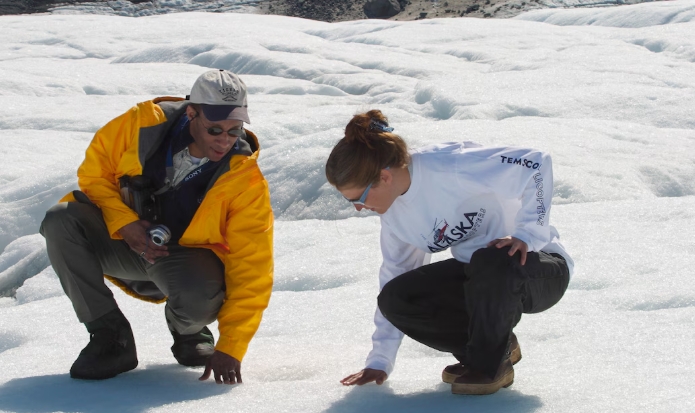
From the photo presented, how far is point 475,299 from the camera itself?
228cm

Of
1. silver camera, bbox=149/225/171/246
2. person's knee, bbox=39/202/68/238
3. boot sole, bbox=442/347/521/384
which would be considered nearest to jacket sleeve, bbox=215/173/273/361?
silver camera, bbox=149/225/171/246

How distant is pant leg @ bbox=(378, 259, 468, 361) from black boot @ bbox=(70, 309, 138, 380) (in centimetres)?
91

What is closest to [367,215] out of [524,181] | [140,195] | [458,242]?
[140,195]

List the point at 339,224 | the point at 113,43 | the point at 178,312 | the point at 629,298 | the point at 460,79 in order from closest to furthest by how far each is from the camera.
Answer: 1. the point at 178,312
2. the point at 629,298
3. the point at 339,224
4. the point at 460,79
5. the point at 113,43

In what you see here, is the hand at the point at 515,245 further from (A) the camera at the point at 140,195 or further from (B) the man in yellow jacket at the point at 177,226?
(A) the camera at the point at 140,195

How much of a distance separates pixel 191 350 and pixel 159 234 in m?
0.46

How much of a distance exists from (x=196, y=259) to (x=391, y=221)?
73 cm

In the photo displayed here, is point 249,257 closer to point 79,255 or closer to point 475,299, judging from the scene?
point 79,255

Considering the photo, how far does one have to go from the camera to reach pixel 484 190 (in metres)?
2.40

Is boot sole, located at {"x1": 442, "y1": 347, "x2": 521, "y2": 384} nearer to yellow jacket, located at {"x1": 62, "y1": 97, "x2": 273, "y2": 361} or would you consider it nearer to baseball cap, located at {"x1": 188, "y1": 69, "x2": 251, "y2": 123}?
yellow jacket, located at {"x1": 62, "y1": 97, "x2": 273, "y2": 361}

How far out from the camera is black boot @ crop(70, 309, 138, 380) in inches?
104

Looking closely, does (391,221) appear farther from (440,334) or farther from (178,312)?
(178,312)

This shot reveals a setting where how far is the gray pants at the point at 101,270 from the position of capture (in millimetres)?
2727

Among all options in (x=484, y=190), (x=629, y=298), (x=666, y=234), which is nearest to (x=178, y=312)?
(x=484, y=190)
